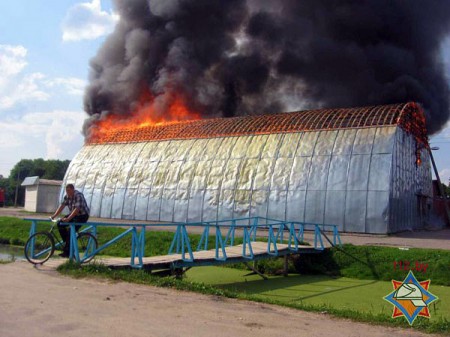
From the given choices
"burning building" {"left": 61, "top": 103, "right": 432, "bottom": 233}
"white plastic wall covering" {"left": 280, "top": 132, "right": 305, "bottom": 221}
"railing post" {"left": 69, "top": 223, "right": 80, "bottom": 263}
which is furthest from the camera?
"white plastic wall covering" {"left": 280, "top": 132, "right": 305, "bottom": 221}

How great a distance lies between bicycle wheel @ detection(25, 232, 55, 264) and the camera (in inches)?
407

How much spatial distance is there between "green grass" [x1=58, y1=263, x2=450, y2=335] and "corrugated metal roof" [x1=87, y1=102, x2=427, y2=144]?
11817 mm

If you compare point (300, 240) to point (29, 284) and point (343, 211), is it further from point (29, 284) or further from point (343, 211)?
point (29, 284)

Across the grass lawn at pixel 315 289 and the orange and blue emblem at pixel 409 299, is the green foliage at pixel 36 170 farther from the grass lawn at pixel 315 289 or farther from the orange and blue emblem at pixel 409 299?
the orange and blue emblem at pixel 409 299

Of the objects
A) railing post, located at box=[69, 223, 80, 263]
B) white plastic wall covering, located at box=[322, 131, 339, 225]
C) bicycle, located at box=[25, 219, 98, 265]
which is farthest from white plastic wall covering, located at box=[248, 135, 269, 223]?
railing post, located at box=[69, 223, 80, 263]

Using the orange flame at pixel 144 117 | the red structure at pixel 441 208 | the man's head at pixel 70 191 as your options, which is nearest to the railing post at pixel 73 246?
the man's head at pixel 70 191

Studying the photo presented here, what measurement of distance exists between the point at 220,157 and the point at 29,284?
1945 cm

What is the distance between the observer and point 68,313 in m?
6.46

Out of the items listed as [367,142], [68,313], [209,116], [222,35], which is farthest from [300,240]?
[222,35]

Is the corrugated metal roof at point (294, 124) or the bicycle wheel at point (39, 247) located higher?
the corrugated metal roof at point (294, 124)

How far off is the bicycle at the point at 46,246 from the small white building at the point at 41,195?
2990cm

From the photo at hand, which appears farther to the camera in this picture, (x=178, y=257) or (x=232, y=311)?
(x=178, y=257)

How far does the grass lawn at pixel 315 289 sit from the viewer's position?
396 inches

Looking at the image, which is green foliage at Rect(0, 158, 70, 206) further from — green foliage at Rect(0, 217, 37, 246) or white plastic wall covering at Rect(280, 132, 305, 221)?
white plastic wall covering at Rect(280, 132, 305, 221)
